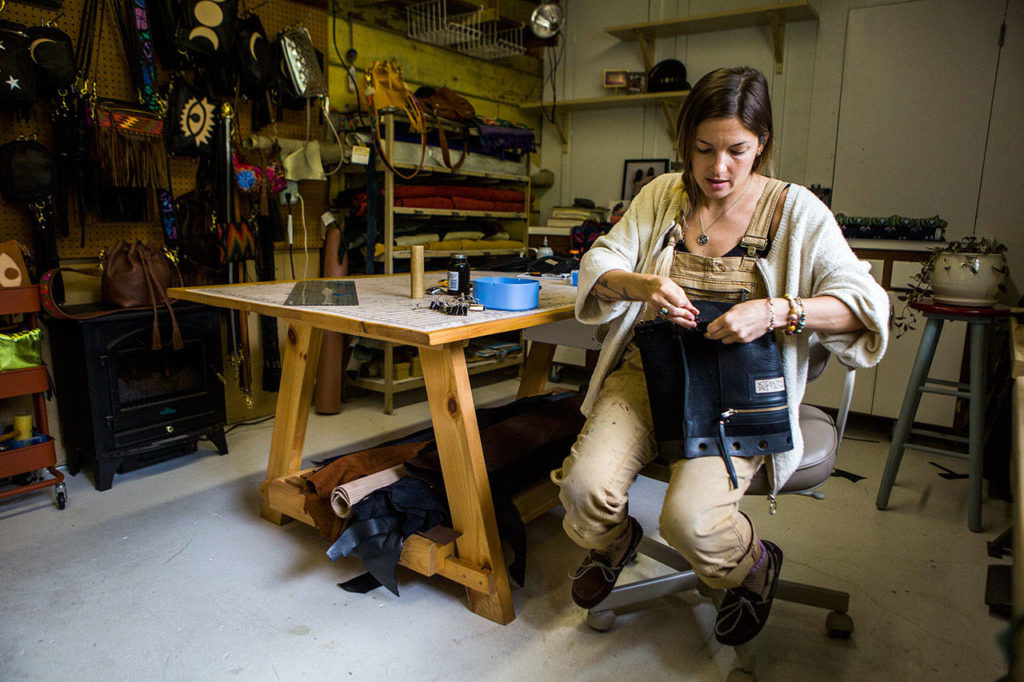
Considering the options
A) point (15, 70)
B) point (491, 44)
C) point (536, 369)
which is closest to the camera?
point (15, 70)

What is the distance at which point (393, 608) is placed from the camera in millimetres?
1827

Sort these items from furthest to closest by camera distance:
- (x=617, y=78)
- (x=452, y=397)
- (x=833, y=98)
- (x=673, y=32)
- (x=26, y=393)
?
(x=617, y=78) → (x=673, y=32) → (x=833, y=98) → (x=26, y=393) → (x=452, y=397)

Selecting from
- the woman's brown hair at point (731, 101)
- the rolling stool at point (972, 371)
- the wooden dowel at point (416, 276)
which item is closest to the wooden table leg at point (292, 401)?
the wooden dowel at point (416, 276)

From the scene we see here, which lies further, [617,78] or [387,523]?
[617,78]

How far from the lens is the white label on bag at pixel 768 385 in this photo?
56.4 inches

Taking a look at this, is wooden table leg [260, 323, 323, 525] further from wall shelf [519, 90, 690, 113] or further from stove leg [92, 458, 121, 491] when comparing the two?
wall shelf [519, 90, 690, 113]

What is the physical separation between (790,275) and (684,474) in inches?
19.3

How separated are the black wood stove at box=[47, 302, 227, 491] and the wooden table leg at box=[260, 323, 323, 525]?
74cm

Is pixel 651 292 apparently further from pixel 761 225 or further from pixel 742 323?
pixel 761 225

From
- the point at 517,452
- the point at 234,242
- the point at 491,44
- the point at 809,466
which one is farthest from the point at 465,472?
the point at 491,44

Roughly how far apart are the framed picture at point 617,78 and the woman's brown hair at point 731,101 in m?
3.18

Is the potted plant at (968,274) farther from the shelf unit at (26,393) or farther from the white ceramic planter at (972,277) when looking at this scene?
the shelf unit at (26,393)

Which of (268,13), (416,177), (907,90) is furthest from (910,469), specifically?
(268,13)

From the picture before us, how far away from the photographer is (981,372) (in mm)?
2342
